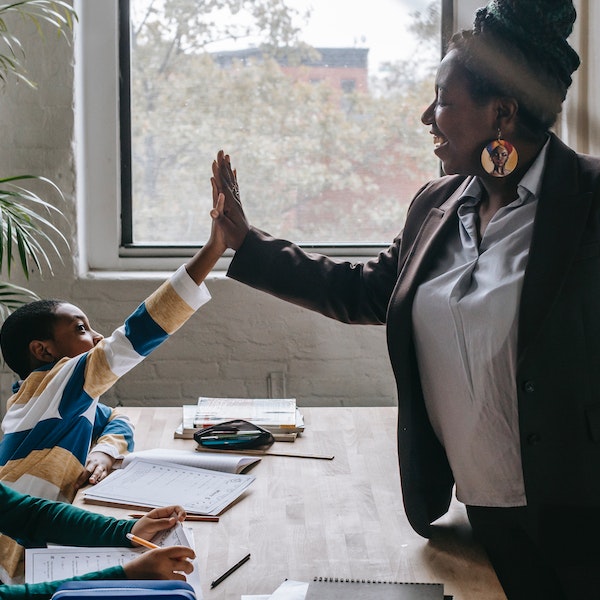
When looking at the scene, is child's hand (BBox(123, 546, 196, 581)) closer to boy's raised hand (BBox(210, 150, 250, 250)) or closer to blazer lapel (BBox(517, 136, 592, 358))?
blazer lapel (BBox(517, 136, 592, 358))

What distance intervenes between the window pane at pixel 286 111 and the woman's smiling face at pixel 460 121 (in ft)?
5.00

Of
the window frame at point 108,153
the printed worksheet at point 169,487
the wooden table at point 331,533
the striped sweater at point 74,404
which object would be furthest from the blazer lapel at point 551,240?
the window frame at point 108,153

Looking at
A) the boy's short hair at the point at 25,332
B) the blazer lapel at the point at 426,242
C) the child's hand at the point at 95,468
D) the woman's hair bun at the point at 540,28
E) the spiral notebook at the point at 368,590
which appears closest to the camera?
the spiral notebook at the point at 368,590

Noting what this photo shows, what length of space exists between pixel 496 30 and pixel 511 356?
578 mm

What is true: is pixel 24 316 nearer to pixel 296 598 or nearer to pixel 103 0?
pixel 296 598

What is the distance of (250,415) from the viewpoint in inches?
91.1

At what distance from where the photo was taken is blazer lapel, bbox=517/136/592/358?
55.8 inches

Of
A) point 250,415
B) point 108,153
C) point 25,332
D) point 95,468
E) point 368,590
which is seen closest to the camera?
point 368,590

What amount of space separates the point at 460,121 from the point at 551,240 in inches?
12.0

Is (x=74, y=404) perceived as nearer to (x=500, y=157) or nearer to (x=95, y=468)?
(x=95, y=468)

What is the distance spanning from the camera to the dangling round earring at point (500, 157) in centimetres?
158

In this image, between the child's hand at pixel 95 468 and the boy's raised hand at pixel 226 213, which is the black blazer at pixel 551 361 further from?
the child's hand at pixel 95 468

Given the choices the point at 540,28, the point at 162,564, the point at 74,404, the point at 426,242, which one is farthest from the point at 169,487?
the point at 540,28

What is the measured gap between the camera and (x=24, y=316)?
2.18 m
